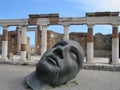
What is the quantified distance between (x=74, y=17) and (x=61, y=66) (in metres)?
14.3

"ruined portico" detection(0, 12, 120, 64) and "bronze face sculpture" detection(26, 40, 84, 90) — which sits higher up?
"ruined portico" detection(0, 12, 120, 64)

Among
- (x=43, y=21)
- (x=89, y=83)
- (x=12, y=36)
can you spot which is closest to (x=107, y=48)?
(x=12, y=36)

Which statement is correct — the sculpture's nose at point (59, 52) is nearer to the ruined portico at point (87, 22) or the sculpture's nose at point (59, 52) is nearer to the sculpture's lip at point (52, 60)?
the sculpture's lip at point (52, 60)

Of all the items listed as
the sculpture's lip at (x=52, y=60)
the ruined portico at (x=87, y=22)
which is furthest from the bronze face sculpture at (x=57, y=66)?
the ruined portico at (x=87, y=22)

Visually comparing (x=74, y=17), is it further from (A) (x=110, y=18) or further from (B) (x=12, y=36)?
(B) (x=12, y=36)

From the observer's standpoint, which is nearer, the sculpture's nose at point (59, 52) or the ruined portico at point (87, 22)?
the sculpture's nose at point (59, 52)

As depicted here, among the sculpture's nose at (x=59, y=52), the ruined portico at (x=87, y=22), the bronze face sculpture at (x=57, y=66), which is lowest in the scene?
the bronze face sculpture at (x=57, y=66)

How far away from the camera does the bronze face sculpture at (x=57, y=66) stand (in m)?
9.43

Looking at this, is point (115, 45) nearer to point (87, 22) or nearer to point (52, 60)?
point (87, 22)

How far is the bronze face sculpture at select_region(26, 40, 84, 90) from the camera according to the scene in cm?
943

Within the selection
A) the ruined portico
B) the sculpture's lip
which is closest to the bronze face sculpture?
the sculpture's lip

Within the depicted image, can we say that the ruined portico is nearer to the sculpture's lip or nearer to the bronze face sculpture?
the bronze face sculpture

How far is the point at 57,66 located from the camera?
9594 millimetres

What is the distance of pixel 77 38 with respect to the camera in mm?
42062
